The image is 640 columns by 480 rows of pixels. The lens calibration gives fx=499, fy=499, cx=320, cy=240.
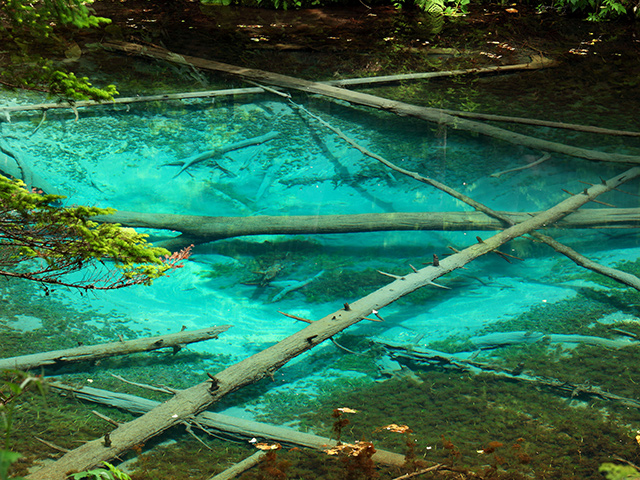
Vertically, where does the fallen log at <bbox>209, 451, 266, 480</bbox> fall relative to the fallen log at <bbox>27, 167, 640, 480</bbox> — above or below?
below

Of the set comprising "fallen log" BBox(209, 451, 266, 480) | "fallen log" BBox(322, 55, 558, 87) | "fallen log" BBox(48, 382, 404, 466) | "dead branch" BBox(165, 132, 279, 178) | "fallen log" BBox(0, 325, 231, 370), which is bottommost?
"fallen log" BBox(209, 451, 266, 480)

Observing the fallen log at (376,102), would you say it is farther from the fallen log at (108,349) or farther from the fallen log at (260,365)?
the fallen log at (108,349)

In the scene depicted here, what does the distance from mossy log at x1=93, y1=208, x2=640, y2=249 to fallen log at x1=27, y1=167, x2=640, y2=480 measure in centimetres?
38

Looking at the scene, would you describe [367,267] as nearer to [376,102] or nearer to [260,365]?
[260,365]

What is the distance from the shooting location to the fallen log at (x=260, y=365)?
322 cm

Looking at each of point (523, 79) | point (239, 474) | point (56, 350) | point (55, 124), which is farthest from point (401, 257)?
point (55, 124)

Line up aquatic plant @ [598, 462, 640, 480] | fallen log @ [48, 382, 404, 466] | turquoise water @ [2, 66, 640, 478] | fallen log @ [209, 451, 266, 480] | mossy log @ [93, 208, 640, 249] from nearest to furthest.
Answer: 1. aquatic plant @ [598, 462, 640, 480]
2. fallen log @ [209, 451, 266, 480]
3. fallen log @ [48, 382, 404, 466]
4. turquoise water @ [2, 66, 640, 478]
5. mossy log @ [93, 208, 640, 249]

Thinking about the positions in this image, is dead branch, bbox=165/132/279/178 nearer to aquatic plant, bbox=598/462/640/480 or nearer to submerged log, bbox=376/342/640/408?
submerged log, bbox=376/342/640/408

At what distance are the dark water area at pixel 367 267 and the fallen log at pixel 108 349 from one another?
A: 0.26ft

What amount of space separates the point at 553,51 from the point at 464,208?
5422mm

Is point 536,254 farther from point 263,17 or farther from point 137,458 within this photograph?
point 263,17

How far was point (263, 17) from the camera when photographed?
1197 centimetres

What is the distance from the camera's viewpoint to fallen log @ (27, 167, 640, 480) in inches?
127

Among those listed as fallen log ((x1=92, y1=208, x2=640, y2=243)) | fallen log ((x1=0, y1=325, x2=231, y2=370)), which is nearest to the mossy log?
fallen log ((x1=92, y1=208, x2=640, y2=243))
